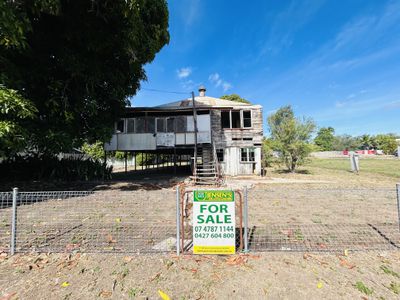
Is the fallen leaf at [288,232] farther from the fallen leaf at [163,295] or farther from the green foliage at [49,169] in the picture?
the green foliage at [49,169]

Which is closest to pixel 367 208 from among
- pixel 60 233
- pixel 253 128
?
pixel 60 233

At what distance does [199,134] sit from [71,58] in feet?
30.4

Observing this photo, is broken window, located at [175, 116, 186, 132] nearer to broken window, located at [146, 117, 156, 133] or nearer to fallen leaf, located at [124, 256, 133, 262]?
broken window, located at [146, 117, 156, 133]

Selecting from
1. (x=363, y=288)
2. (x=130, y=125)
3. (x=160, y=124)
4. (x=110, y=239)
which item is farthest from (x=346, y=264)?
(x=130, y=125)

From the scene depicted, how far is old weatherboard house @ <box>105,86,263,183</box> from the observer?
52.7ft

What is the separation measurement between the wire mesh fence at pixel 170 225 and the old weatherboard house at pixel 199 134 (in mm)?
7829

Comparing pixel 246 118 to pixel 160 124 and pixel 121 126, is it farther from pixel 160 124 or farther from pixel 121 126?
pixel 121 126

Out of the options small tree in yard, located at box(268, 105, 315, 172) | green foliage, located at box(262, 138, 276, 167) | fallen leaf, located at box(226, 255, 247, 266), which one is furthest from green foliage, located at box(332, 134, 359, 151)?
fallen leaf, located at box(226, 255, 247, 266)

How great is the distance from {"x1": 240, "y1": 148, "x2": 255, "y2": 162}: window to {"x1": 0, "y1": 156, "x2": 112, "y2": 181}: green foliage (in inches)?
416

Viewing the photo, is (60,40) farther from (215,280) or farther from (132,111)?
(215,280)

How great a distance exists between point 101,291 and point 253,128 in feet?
51.8

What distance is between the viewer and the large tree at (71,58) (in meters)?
8.86

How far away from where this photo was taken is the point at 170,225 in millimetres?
5746

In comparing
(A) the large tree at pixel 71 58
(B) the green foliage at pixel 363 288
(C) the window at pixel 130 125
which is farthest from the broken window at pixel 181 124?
(B) the green foliage at pixel 363 288
